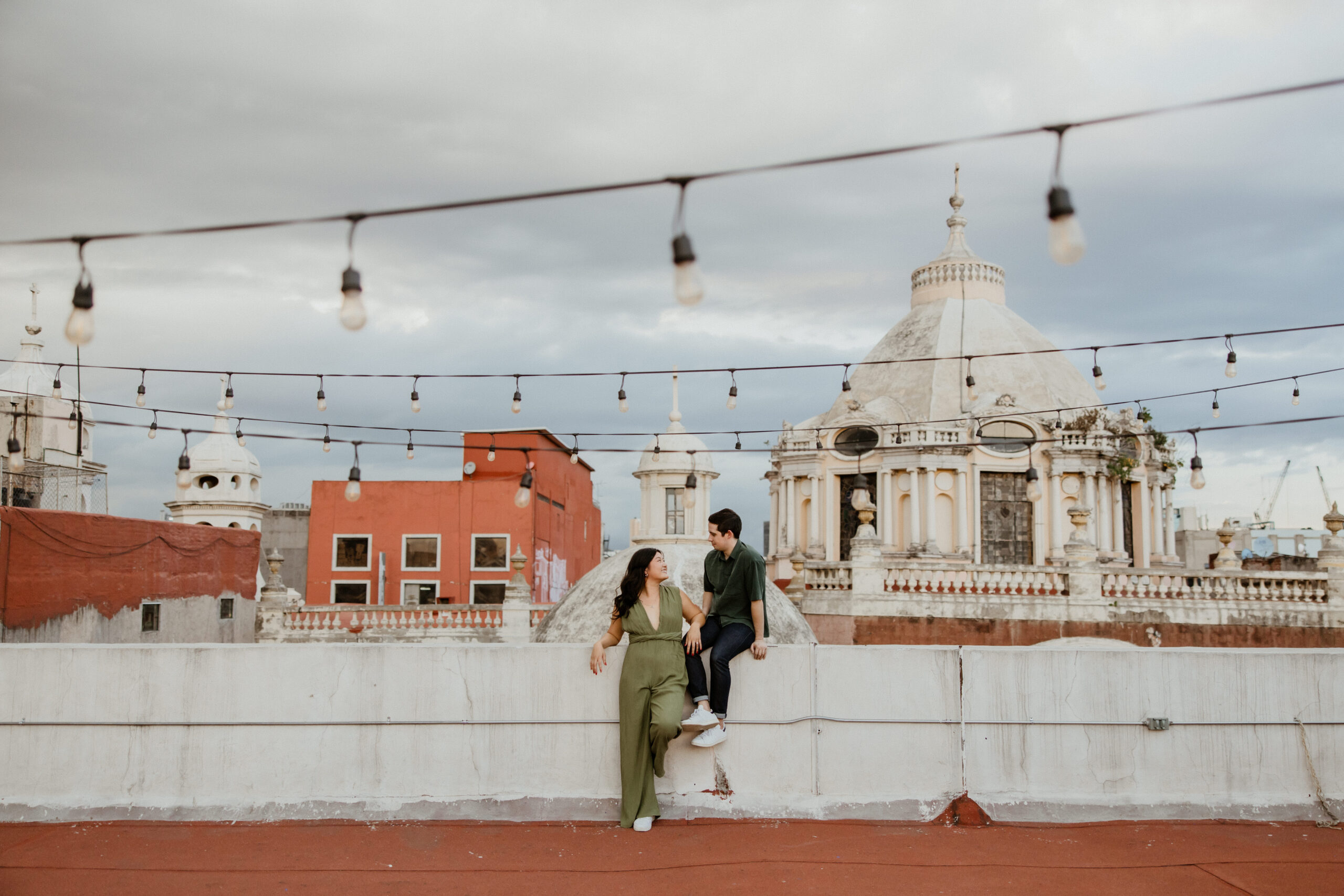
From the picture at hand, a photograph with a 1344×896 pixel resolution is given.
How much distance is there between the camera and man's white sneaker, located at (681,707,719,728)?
6516mm

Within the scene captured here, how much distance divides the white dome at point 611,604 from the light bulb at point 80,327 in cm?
507

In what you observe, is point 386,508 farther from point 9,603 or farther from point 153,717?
point 153,717

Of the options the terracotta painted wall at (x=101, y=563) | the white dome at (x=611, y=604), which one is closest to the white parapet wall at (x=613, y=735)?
the white dome at (x=611, y=604)

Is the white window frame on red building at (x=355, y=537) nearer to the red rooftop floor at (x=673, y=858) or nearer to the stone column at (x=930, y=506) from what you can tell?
the stone column at (x=930, y=506)

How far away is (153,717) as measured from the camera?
6.75m

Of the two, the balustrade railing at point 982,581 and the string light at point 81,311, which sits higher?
the string light at point 81,311

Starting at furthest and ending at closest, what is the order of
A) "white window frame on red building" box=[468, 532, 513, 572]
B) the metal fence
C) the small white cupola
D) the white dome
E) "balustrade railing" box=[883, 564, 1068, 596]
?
the small white cupola
"white window frame on red building" box=[468, 532, 513, 572]
the metal fence
"balustrade railing" box=[883, 564, 1068, 596]
the white dome

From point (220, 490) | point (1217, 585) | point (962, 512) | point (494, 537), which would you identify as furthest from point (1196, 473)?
point (220, 490)

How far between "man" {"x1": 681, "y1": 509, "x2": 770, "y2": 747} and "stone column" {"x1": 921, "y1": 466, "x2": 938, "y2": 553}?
83.3 feet

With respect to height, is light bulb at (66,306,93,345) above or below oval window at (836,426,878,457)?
below

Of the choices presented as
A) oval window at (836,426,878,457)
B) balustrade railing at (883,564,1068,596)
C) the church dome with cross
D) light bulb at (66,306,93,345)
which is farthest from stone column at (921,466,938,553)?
light bulb at (66,306,93,345)

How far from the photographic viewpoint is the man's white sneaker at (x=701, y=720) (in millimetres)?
6516

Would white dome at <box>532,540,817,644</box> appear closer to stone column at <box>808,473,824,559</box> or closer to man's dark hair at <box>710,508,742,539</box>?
man's dark hair at <box>710,508,742,539</box>

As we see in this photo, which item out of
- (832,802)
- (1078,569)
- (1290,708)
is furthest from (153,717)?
(1078,569)
